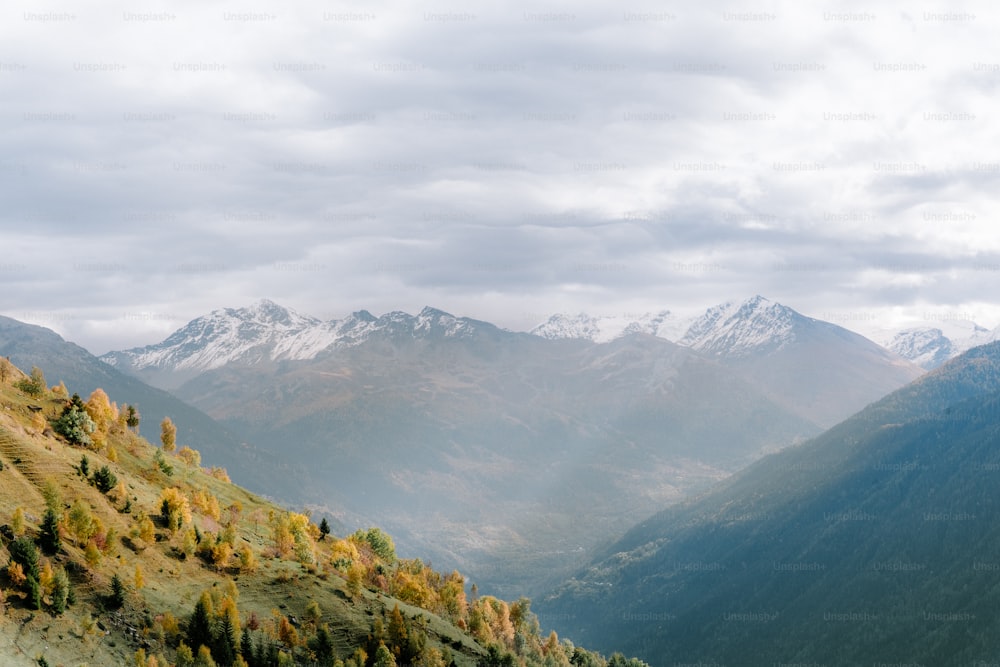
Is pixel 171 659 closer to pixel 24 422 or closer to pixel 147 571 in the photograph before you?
pixel 147 571

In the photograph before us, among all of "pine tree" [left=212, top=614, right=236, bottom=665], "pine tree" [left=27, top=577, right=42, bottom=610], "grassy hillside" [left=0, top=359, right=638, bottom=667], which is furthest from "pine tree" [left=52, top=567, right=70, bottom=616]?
"pine tree" [left=212, top=614, right=236, bottom=665]

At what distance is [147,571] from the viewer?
179625mm

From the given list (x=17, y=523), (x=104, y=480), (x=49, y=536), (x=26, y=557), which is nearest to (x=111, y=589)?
(x=49, y=536)

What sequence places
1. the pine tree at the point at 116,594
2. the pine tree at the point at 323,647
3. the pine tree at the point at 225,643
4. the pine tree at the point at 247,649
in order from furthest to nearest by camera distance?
the pine tree at the point at 323,647 < the pine tree at the point at 247,649 < the pine tree at the point at 225,643 < the pine tree at the point at 116,594

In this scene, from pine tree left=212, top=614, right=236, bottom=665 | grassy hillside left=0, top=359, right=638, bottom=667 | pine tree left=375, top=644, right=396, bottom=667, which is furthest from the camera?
pine tree left=375, top=644, right=396, bottom=667

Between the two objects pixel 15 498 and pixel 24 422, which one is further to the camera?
pixel 24 422

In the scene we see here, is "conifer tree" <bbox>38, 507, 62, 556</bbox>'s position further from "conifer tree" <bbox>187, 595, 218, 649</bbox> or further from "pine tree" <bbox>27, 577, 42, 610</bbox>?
"conifer tree" <bbox>187, 595, 218, 649</bbox>

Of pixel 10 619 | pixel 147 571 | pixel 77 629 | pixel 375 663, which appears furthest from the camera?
pixel 375 663

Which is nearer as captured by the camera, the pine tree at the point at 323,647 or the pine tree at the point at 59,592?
the pine tree at the point at 59,592

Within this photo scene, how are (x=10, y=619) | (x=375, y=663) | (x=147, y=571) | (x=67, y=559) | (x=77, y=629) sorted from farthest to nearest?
(x=375, y=663) < (x=147, y=571) < (x=67, y=559) < (x=77, y=629) < (x=10, y=619)

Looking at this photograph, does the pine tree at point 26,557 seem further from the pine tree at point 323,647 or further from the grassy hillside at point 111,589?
the pine tree at point 323,647

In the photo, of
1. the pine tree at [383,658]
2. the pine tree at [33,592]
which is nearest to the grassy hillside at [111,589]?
the pine tree at [33,592]

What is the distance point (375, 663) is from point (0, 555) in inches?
3177

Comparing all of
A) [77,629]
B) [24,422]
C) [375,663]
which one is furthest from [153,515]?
[375,663]
